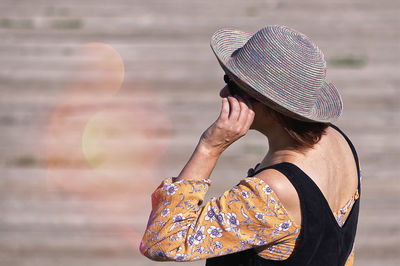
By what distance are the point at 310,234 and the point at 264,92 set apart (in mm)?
407

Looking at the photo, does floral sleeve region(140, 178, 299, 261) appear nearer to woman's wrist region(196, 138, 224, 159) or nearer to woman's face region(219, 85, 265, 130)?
woman's wrist region(196, 138, 224, 159)

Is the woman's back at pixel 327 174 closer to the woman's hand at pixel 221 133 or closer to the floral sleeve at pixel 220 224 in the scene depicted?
the floral sleeve at pixel 220 224

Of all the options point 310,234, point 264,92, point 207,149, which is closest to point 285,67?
point 264,92

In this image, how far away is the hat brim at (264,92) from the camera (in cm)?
139

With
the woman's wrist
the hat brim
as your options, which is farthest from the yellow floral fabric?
the hat brim

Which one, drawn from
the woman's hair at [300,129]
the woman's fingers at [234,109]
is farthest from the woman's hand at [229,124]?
the woman's hair at [300,129]

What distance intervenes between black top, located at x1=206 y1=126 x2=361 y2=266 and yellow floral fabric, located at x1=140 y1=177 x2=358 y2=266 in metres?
0.05

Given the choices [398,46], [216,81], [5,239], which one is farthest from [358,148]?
[5,239]

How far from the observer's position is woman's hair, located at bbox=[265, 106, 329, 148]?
1461mm

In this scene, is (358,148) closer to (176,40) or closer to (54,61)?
(176,40)

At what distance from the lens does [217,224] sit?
4.30ft

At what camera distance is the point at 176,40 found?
355cm

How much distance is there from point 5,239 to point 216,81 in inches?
73.4

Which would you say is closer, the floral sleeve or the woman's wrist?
the floral sleeve
